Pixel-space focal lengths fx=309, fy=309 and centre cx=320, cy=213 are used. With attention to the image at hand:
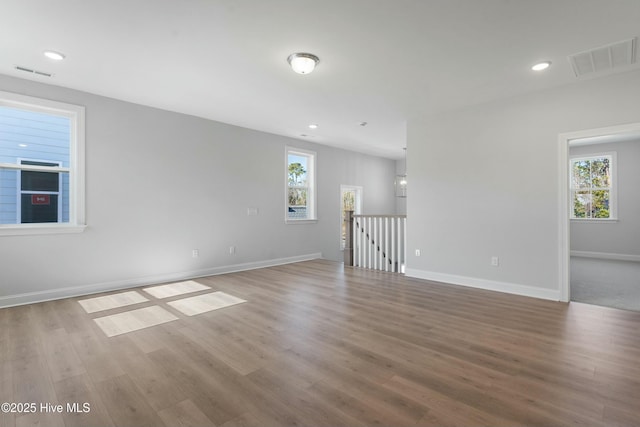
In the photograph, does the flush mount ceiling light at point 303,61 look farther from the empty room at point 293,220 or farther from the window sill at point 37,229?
the window sill at point 37,229

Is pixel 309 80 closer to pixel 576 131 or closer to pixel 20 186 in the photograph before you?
pixel 576 131

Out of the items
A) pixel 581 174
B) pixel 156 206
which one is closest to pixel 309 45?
pixel 156 206

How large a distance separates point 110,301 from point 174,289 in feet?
2.60

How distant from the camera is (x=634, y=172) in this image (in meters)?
6.86

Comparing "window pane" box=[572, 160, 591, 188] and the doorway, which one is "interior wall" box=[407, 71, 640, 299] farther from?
"window pane" box=[572, 160, 591, 188]

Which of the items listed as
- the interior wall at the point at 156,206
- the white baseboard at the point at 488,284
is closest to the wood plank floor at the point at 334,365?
the white baseboard at the point at 488,284

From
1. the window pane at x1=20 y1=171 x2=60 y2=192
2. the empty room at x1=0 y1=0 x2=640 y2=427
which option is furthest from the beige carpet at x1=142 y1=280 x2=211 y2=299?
the window pane at x1=20 y1=171 x2=60 y2=192

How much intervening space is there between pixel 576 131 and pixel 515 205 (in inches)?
43.2

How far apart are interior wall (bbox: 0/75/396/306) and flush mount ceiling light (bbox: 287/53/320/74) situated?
2.78 m

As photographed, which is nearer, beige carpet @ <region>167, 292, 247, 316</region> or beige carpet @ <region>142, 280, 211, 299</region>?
beige carpet @ <region>167, 292, 247, 316</region>

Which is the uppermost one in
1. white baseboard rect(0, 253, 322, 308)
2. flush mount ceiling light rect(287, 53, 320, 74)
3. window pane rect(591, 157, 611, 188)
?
flush mount ceiling light rect(287, 53, 320, 74)

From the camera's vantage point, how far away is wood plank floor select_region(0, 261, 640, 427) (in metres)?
1.76

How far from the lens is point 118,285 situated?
4.46m

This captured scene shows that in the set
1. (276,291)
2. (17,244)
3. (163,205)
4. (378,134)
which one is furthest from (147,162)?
(378,134)
